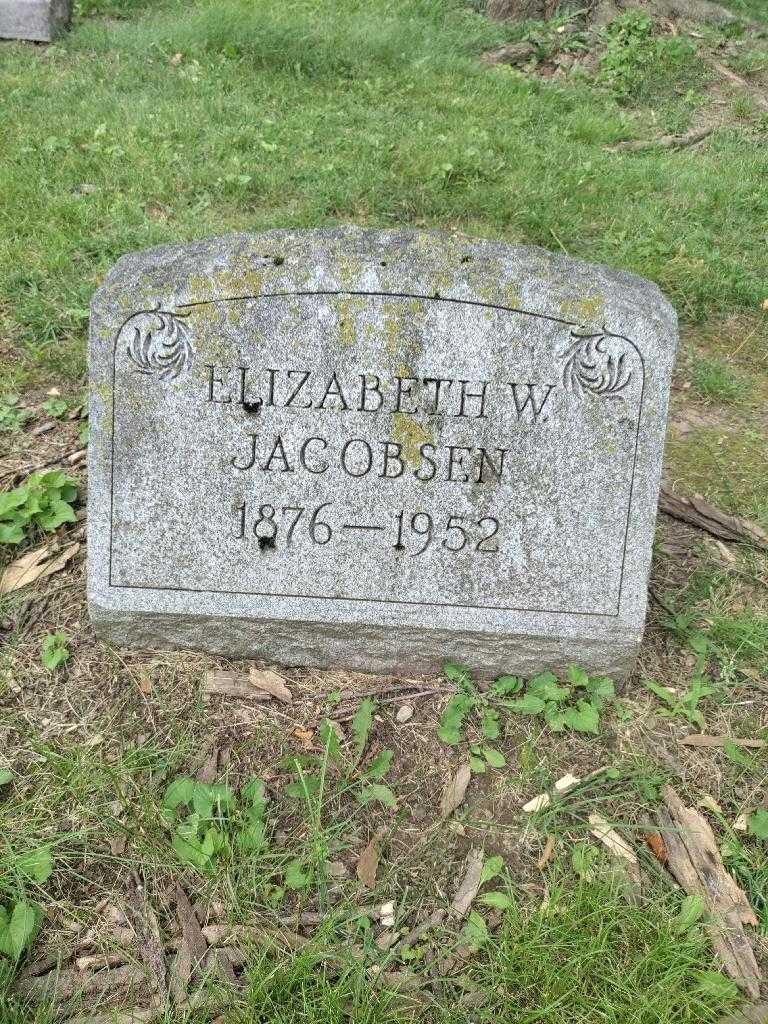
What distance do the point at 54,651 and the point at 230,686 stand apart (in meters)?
0.56

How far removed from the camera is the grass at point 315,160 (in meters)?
5.05

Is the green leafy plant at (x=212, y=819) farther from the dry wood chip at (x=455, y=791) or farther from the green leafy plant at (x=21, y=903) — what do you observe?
the dry wood chip at (x=455, y=791)

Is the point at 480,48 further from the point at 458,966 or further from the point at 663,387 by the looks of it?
the point at 458,966

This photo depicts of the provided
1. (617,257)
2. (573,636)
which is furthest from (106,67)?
(573,636)

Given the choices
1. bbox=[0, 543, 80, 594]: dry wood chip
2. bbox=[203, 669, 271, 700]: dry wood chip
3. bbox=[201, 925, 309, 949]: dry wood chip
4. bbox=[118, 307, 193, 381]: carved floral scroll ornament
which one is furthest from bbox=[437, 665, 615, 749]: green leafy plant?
bbox=[0, 543, 80, 594]: dry wood chip

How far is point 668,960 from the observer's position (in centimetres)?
216

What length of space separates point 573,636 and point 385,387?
0.93 meters

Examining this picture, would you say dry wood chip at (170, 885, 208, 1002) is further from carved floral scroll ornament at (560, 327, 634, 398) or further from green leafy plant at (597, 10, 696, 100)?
green leafy plant at (597, 10, 696, 100)

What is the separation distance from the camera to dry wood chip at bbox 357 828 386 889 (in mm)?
2344

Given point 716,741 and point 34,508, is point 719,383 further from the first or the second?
point 34,508

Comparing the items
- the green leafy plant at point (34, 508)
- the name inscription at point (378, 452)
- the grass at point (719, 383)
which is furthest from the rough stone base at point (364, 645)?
the grass at point (719, 383)

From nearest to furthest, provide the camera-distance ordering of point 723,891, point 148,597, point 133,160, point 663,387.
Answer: point 723,891 < point 663,387 < point 148,597 < point 133,160

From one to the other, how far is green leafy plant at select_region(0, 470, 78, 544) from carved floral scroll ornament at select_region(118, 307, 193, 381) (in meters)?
0.96

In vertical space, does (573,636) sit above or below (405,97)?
below
